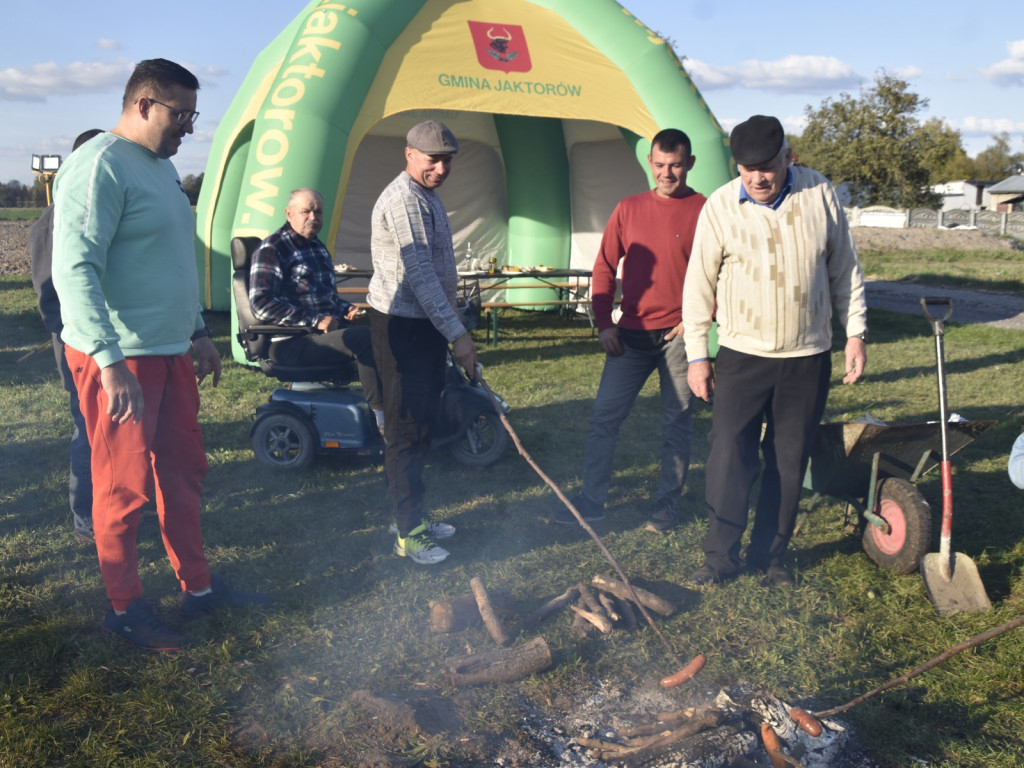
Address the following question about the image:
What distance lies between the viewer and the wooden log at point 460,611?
3.20 m

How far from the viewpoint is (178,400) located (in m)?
2.99

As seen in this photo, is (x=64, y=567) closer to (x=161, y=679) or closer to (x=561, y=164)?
(x=161, y=679)

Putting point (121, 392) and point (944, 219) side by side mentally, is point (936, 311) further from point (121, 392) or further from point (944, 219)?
point (944, 219)

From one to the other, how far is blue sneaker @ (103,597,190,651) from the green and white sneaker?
1.06 m

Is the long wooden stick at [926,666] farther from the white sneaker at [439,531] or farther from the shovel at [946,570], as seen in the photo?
the white sneaker at [439,531]

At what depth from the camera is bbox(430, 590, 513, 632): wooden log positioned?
3.20 meters

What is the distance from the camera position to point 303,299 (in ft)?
16.5

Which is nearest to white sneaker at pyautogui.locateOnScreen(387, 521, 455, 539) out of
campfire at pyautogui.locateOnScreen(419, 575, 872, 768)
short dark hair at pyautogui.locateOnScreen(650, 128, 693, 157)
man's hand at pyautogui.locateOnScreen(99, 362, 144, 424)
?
campfire at pyautogui.locateOnScreen(419, 575, 872, 768)

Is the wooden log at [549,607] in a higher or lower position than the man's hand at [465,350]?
lower

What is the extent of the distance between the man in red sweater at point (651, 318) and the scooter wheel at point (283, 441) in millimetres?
1689

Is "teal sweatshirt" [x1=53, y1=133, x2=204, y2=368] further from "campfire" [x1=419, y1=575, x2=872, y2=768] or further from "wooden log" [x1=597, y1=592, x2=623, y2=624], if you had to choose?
"wooden log" [x1=597, y1=592, x2=623, y2=624]

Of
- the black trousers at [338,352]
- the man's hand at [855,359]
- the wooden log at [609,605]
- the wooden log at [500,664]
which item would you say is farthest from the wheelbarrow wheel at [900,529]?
the black trousers at [338,352]

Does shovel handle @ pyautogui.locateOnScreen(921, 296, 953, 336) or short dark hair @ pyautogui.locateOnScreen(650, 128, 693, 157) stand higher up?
short dark hair @ pyautogui.locateOnScreen(650, 128, 693, 157)

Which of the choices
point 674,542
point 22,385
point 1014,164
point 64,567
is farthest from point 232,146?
point 1014,164
